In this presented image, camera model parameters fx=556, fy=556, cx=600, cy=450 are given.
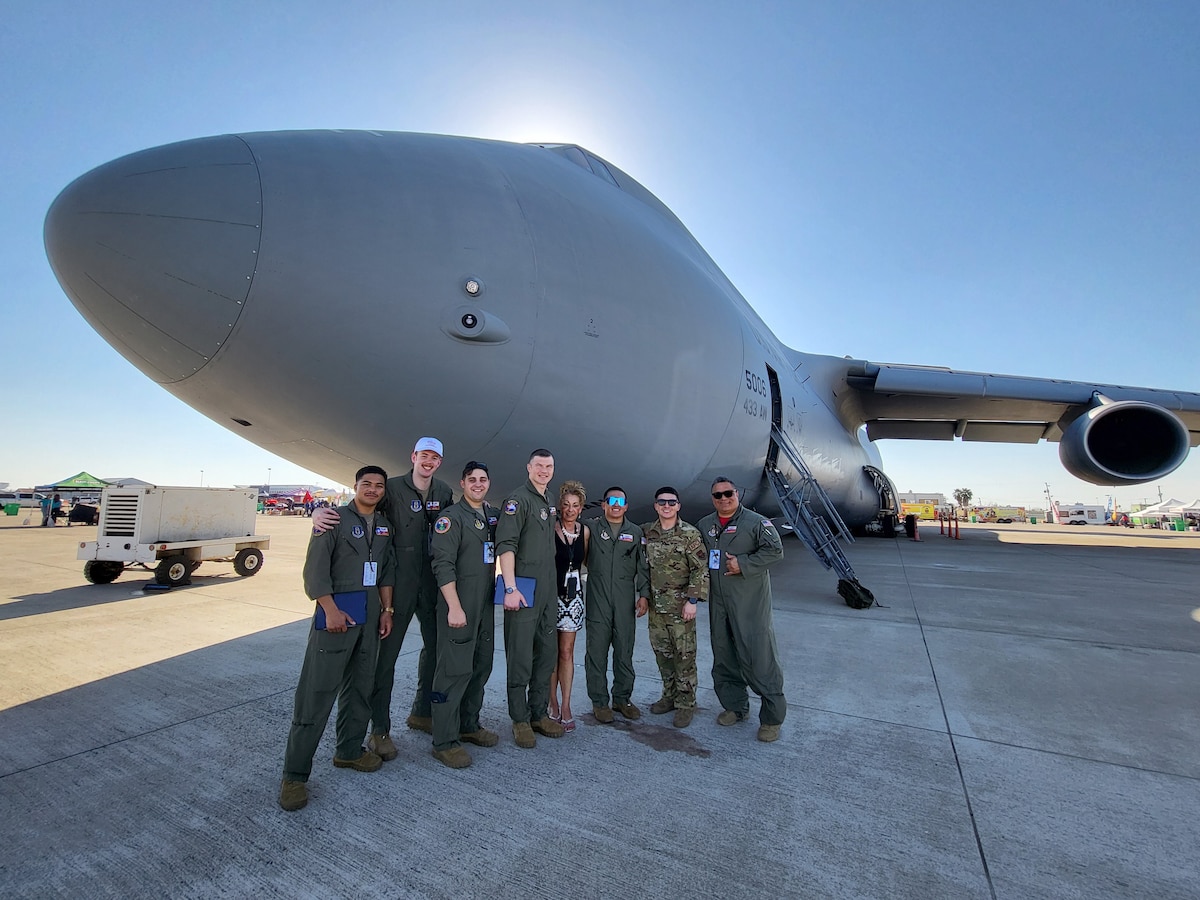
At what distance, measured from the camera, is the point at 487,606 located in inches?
115

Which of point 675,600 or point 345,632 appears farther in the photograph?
point 675,600

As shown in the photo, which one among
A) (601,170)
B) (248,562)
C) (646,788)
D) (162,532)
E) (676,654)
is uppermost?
(601,170)

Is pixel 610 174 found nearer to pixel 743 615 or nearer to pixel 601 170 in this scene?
pixel 601 170

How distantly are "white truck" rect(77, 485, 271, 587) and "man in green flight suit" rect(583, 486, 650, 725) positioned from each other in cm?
666

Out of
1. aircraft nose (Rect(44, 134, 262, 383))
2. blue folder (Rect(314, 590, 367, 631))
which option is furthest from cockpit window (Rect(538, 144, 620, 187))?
blue folder (Rect(314, 590, 367, 631))

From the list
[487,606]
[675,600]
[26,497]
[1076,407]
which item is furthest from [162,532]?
[26,497]

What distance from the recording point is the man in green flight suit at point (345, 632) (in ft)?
7.50

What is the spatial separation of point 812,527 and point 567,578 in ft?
15.4

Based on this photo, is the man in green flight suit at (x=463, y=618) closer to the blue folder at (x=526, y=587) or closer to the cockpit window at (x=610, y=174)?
the blue folder at (x=526, y=587)

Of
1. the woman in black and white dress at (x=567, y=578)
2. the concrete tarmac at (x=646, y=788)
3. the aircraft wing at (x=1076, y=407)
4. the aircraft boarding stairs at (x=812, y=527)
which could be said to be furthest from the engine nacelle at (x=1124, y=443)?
the woman in black and white dress at (x=567, y=578)

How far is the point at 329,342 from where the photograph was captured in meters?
3.10

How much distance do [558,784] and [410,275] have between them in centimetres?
276

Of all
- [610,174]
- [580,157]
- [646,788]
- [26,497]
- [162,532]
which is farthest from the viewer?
[26,497]

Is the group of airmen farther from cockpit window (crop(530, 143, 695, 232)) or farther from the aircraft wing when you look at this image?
the aircraft wing
